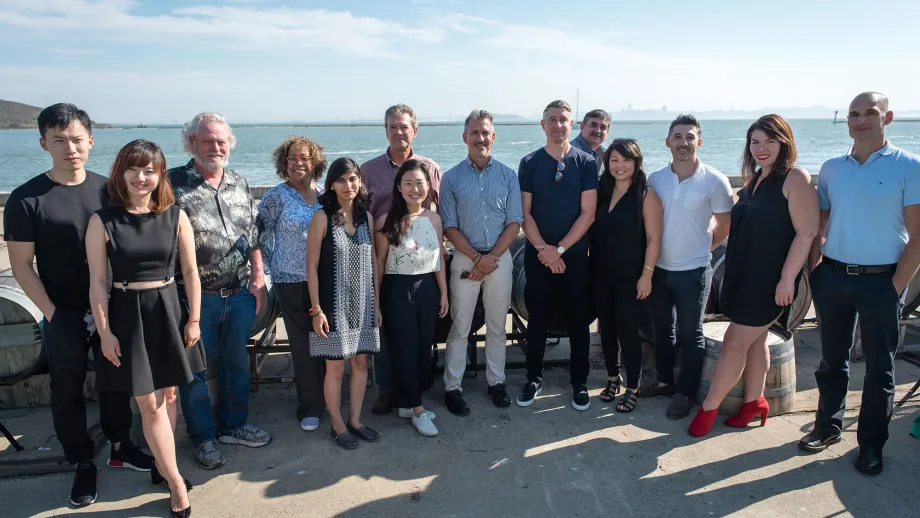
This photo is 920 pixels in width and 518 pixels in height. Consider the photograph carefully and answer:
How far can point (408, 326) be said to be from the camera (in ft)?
12.8

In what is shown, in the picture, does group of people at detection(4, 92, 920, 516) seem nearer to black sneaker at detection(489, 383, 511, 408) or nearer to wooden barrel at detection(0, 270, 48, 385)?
black sneaker at detection(489, 383, 511, 408)

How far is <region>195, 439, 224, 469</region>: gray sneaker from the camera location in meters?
3.50

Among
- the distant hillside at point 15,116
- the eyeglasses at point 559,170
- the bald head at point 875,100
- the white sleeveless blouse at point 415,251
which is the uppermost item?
the distant hillside at point 15,116

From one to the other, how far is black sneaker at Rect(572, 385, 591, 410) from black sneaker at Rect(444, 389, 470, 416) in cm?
77

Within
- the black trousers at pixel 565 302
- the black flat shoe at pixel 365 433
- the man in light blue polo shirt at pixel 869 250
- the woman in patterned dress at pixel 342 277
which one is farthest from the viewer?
the black trousers at pixel 565 302

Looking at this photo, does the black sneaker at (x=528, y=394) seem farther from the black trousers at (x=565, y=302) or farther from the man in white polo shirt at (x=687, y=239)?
the man in white polo shirt at (x=687, y=239)

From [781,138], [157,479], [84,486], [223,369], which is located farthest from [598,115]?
[84,486]

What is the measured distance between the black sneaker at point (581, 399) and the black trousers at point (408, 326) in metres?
1.11

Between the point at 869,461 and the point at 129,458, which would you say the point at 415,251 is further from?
the point at 869,461

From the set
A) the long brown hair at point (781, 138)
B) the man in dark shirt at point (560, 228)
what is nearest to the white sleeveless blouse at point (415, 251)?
the man in dark shirt at point (560, 228)

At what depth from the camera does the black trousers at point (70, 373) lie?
122 inches

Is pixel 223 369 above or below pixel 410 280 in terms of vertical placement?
below

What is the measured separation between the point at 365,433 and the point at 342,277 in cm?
104

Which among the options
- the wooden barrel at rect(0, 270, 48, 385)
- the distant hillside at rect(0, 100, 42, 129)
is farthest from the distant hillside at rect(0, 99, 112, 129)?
the wooden barrel at rect(0, 270, 48, 385)
